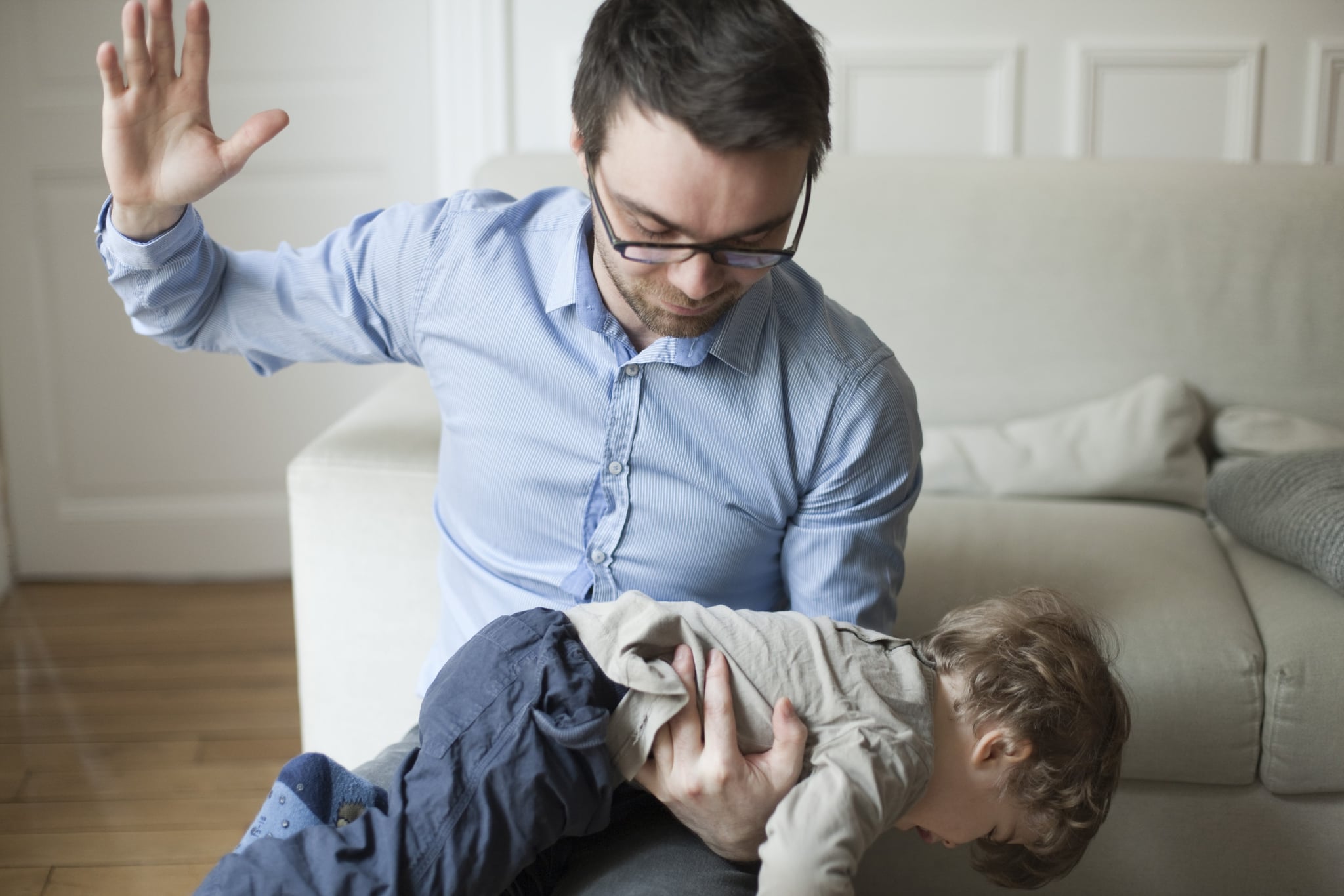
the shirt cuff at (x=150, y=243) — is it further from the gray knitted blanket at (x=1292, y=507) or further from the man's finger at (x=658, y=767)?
the gray knitted blanket at (x=1292, y=507)

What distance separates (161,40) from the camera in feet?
3.65

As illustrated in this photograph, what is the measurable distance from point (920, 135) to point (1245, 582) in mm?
1434

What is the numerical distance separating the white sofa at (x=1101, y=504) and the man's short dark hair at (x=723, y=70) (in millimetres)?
729

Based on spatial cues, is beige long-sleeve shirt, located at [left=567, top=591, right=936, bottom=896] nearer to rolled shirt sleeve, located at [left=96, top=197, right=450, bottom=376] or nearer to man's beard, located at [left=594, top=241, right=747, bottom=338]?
man's beard, located at [left=594, top=241, right=747, bottom=338]

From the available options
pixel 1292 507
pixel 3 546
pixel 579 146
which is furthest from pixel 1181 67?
pixel 3 546

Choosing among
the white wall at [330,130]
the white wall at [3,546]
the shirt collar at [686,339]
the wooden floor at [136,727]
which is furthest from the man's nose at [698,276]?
the white wall at [3,546]

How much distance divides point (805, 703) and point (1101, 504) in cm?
102

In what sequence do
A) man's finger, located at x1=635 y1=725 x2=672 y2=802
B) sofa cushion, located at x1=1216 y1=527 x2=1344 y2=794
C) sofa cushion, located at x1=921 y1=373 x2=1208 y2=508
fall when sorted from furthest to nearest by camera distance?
sofa cushion, located at x1=921 y1=373 x2=1208 y2=508 < sofa cushion, located at x1=1216 y1=527 x2=1344 y2=794 < man's finger, located at x1=635 y1=725 x2=672 y2=802

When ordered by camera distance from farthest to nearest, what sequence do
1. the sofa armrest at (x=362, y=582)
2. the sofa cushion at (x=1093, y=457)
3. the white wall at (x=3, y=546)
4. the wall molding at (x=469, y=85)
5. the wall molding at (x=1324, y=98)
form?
the white wall at (x=3, y=546) < the wall molding at (x=469, y=85) < the wall molding at (x=1324, y=98) < the sofa cushion at (x=1093, y=457) < the sofa armrest at (x=362, y=582)

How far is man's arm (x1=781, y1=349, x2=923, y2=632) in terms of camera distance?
4.03ft

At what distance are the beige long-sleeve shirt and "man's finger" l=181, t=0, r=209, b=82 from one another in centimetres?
68

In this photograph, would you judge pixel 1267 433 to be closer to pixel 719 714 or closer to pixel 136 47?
pixel 719 714

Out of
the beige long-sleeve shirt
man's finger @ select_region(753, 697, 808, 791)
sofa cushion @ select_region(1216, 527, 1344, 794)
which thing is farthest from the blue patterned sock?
sofa cushion @ select_region(1216, 527, 1344, 794)

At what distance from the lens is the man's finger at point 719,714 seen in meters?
1.06
